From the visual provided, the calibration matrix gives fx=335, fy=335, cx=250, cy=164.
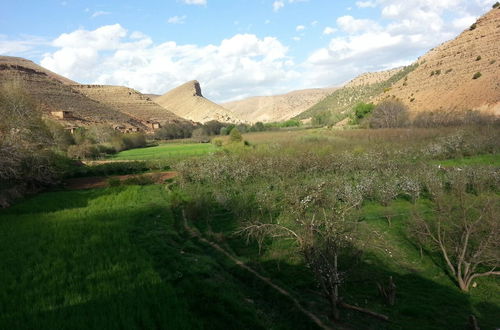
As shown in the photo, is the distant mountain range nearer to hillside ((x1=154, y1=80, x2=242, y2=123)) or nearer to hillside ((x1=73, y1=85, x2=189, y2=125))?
hillside ((x1=73, y1=85, x2=189, y2=125))

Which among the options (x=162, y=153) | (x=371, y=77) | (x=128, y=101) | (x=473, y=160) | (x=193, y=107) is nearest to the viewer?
(x=473, y=160)

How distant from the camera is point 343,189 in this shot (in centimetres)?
2512

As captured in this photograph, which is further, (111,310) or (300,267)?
(300,267)

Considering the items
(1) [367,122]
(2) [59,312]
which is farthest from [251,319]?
(1) [367,122]

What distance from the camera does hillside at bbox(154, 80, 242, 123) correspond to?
516 ft

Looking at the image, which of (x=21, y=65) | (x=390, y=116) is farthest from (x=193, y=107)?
(x=390, y=116)

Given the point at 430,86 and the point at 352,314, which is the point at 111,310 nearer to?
the point at 352,314

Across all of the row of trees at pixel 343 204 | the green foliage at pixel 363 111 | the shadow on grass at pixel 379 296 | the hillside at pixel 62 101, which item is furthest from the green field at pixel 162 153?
the shadow on grass at pixel 379 296

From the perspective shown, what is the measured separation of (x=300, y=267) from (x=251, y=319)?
235 inches

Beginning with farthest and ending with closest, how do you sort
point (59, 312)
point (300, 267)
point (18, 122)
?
point (18, 122) → point (300, 267) → point (59, 312)

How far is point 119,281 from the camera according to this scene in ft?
36.9

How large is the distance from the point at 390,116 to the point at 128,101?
320ft

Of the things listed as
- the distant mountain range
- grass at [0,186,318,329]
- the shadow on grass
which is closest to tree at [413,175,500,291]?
the shadow on grass

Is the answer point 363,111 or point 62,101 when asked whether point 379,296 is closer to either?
point 363,111
